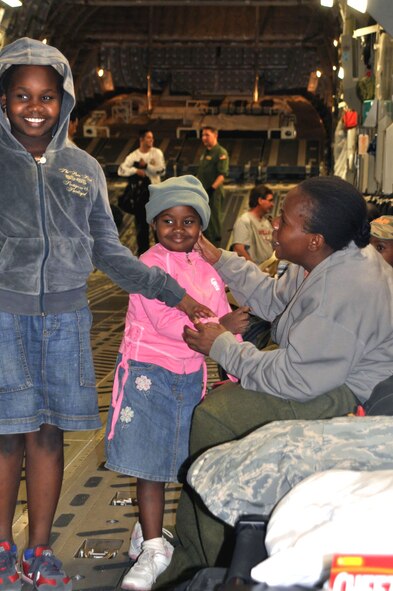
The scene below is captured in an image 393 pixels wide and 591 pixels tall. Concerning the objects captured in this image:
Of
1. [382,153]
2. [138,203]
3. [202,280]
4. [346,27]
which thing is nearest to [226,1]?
[346,27]

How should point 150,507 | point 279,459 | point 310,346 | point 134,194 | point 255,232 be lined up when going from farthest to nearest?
point 134,194 < point 255,232 < point 150,507 < point 310,346 < point 279,459

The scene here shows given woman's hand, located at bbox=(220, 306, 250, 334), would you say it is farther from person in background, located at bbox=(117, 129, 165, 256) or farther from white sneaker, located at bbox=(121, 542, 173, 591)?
person in background, located at bbox=(117, 129, 165, 256)

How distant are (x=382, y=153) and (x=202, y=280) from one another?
4.78m

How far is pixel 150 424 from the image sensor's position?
3230mm

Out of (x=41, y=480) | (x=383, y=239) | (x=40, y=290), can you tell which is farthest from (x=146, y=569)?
(x=383, y=239)

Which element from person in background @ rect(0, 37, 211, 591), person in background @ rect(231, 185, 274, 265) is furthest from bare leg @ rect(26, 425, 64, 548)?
person in background @ rect(231, 185, 274, 265)

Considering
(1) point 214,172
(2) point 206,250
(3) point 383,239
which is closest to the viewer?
(2) point 206,250

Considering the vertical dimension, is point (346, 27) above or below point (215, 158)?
above

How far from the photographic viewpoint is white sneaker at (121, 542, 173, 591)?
3.03m

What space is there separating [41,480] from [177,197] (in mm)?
1081

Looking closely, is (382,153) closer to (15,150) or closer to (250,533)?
(15,150)

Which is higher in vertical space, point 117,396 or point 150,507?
point 117,396

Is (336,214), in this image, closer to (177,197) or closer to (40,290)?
(177,197)

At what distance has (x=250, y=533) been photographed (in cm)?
173
